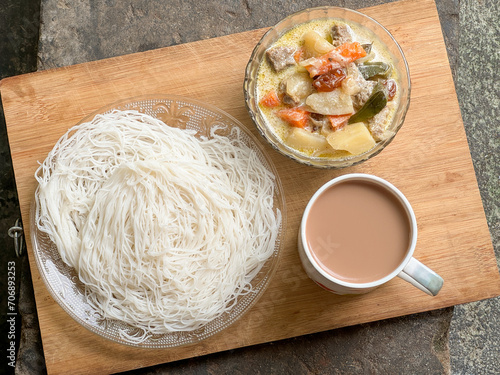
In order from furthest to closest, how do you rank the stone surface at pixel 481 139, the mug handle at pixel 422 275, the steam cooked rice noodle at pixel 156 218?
the stone surface at pixel 481 139 < the steam cooked rice noodle at pixel 156 218 < the mug handle at pixel 422 275

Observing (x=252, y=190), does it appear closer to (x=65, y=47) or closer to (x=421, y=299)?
(x=421, y=299)

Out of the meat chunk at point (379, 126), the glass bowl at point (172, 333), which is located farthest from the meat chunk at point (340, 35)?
the glass bowl at point (172, 333)

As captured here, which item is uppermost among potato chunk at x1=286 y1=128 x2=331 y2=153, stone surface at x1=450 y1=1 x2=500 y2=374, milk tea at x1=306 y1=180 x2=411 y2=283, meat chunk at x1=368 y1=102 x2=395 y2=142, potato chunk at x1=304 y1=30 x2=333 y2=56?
potato chunk at x1=304 y1=30 x2=333 y2=56

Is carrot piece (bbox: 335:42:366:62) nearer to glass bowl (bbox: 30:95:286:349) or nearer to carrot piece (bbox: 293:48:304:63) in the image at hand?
carrot piece (bbox: 293:48:304:63)

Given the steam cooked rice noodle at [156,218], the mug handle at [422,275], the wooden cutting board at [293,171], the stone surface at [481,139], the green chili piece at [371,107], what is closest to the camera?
the mug handle at [422,275]

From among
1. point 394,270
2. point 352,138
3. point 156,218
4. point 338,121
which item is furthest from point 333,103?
point 156,218

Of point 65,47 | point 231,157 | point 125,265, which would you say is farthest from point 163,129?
point 65,47

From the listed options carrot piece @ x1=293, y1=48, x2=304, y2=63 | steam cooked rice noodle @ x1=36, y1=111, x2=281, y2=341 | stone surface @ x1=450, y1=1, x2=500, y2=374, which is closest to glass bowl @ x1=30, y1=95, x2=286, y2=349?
steam cooked rice noodle @ x1=36, y1=111, x2=281, y2=341

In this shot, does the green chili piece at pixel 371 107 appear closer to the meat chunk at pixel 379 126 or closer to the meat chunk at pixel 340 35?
the meat chunk at pixel 379 126
